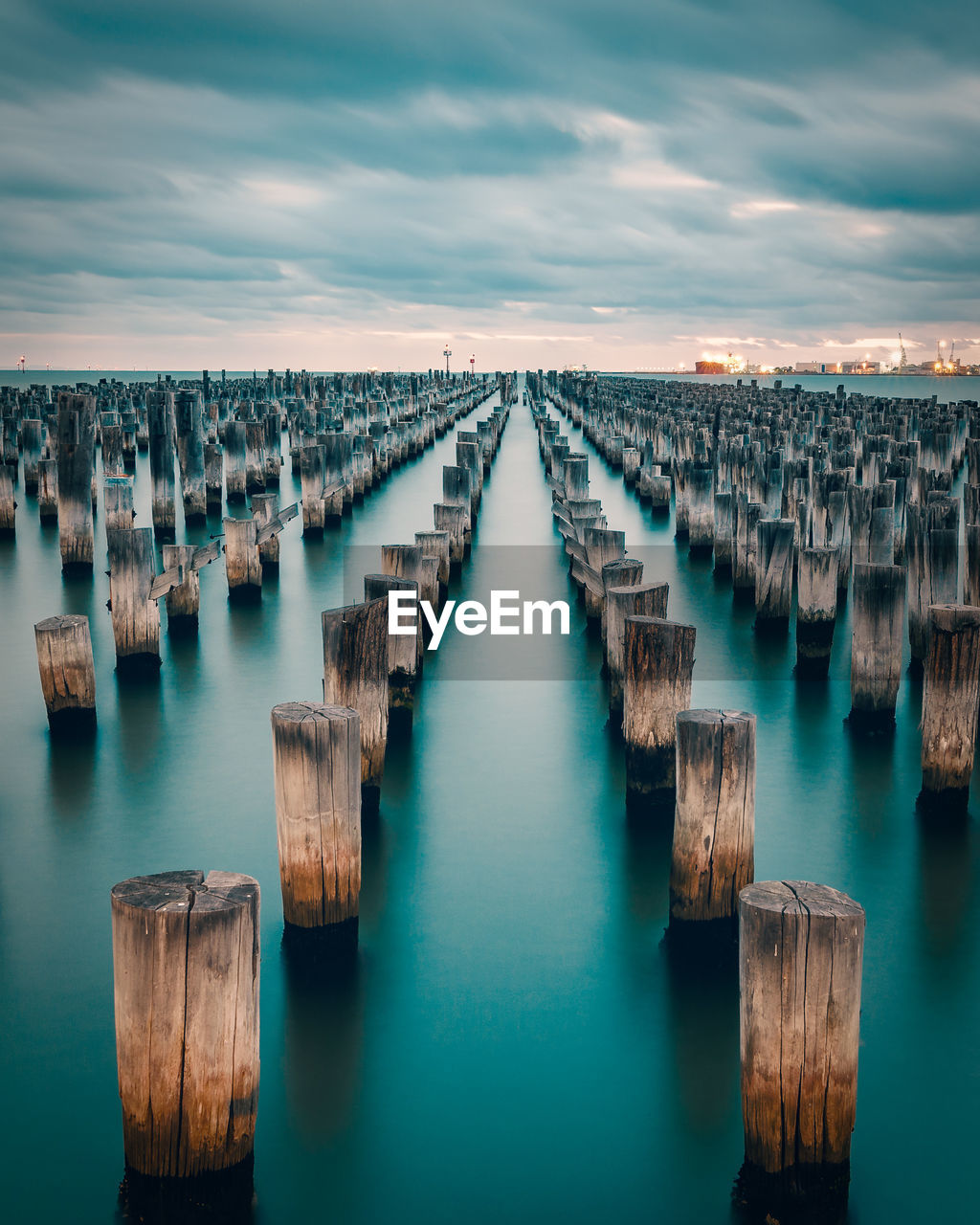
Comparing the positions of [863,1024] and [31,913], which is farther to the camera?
[31,913]

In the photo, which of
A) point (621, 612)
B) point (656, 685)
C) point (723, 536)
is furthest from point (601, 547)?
point (723, 536)

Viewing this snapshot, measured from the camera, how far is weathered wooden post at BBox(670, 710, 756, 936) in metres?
4.11

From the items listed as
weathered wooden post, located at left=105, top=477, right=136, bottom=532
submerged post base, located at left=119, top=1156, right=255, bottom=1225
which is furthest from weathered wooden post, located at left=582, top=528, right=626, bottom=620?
submerged post base, located at left=119, top=1156, right=255, bottom=1225

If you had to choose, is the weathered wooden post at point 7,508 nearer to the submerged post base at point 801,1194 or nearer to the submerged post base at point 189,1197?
the submerged post base at point 189,1197

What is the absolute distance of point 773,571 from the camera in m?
9.70

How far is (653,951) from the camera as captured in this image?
473cm

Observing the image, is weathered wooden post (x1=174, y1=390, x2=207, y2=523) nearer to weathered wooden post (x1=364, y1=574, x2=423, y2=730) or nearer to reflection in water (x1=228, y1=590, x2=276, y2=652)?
reflection in water (x1=228, y1=590, x2=276, y2=652)

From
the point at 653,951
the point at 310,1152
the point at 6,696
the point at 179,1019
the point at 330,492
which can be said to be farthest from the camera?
the point at 330,492

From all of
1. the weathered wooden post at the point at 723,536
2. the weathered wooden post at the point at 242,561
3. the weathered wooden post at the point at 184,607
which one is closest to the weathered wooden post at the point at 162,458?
the weathered wooden post at the point at 242,561

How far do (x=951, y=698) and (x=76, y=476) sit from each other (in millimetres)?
9610

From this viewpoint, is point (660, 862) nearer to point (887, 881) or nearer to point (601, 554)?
point (887, 881)

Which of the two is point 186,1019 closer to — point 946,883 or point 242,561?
point 946,883

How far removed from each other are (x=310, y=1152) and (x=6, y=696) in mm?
5985

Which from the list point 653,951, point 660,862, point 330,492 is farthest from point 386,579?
point 330,492
